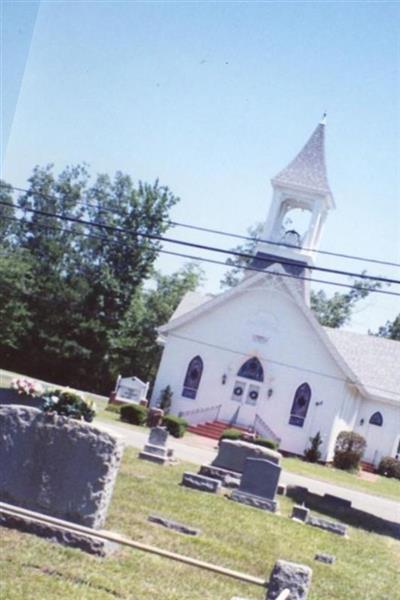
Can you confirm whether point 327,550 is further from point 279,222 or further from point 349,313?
point 349,313

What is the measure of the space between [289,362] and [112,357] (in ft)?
57.6

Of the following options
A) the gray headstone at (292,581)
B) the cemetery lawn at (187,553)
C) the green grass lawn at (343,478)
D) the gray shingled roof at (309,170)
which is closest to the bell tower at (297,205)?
the gray shingled roof at (309,170)

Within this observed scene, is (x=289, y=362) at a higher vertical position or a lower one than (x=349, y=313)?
lower

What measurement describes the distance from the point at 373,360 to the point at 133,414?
54.2 ft

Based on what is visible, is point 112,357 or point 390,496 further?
point 112,357

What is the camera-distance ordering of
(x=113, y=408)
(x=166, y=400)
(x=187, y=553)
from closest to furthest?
(x=187, y=553), (x=113, y=408), (x=166, y=400)

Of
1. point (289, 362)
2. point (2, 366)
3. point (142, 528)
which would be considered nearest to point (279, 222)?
point (289, 362)

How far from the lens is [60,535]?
8.53 meters

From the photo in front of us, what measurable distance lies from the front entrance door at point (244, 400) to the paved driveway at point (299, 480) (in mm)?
5604

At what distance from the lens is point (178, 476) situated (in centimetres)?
1686

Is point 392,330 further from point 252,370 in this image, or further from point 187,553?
→ point 187,553

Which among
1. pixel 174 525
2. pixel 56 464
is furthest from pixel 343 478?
pixel 56 464

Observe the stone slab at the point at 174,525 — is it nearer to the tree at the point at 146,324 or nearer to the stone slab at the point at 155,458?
the stone slab at the point at 155,458

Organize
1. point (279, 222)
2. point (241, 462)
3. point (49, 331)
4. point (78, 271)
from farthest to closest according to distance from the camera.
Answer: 1. point (78, 271)
2. point (49, 331)
3. point (279, 222)
4. point (241, 462)
